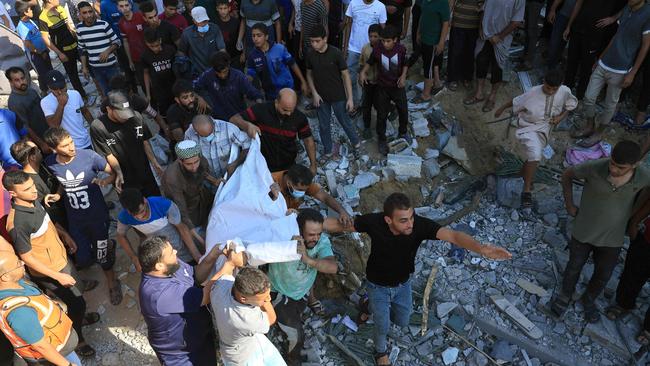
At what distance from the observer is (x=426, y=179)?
6.74 m

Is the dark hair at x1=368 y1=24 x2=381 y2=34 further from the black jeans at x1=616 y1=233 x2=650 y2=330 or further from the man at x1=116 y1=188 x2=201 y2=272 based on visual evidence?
the black jeans at x1=616 y1=233 x2=650 y2=330

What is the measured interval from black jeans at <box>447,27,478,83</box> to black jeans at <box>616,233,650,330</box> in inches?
144

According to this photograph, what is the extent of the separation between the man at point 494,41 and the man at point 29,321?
6033mm

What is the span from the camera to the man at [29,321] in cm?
332

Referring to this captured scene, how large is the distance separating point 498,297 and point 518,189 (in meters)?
1.69

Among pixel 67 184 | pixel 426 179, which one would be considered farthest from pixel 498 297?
pixel 67 184

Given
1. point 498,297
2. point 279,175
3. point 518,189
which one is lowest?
point 498,297

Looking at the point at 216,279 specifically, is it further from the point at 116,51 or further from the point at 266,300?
the point at 116,51

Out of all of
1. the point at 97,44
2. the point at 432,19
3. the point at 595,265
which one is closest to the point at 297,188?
the point at 595,265

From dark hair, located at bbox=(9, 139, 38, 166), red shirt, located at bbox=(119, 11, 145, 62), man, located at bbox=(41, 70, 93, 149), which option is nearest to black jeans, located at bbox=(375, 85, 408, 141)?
red shirt, located at bbox=(119, 11, 145, 62)

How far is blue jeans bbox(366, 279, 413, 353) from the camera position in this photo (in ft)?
14.3

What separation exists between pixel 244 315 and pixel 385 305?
1.63m

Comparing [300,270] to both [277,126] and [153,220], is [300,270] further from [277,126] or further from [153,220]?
[277,126]

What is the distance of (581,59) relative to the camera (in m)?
6.78
